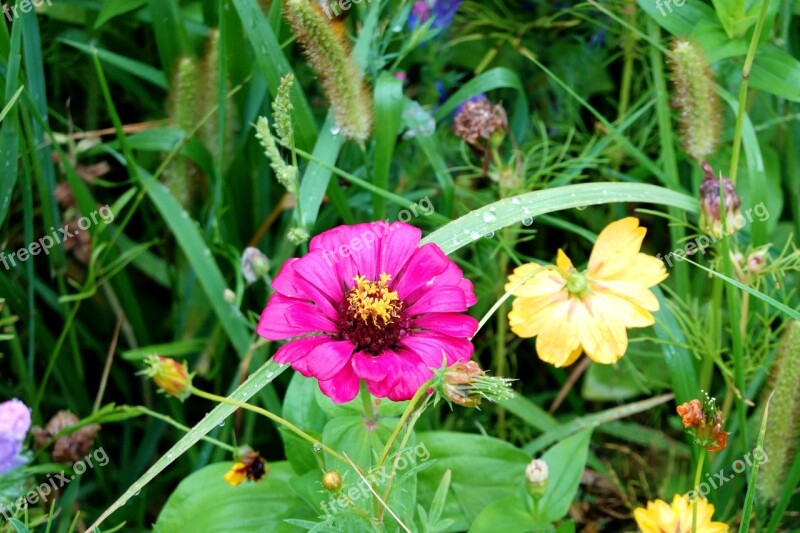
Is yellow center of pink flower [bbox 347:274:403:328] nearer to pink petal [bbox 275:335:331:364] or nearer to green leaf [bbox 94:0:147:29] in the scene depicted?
pink petal [bbox 275:335:331:364]

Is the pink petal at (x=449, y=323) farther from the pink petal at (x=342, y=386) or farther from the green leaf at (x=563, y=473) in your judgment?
the green leaf at (x=563, y=473)

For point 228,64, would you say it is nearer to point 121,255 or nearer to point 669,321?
point 121,255

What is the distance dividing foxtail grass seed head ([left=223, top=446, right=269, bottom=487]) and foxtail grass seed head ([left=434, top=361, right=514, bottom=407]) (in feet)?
1.00

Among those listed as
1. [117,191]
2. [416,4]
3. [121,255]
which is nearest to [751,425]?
[416,4]

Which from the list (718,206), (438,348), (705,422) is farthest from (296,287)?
(718,206)

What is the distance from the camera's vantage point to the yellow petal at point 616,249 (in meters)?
0.88

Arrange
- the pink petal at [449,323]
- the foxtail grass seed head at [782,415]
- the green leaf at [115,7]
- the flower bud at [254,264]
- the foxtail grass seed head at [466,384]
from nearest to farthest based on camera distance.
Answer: the foxtail grass seed head at [466,384] < the pink petal at [449,323] < the foxtail grass seed head at [782,415] < the flower bud at [254,264] < the green leaf at [115,7]

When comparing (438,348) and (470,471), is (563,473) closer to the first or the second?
(470,471)

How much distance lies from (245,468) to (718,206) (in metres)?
0.59

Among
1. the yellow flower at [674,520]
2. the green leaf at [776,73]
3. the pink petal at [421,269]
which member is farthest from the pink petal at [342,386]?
the green leaf at [776,73]

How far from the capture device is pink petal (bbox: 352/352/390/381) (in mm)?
707

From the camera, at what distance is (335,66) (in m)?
0.93

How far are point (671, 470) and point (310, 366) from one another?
0.69 m

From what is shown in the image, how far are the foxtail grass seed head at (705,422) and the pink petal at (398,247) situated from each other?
0.93ft
